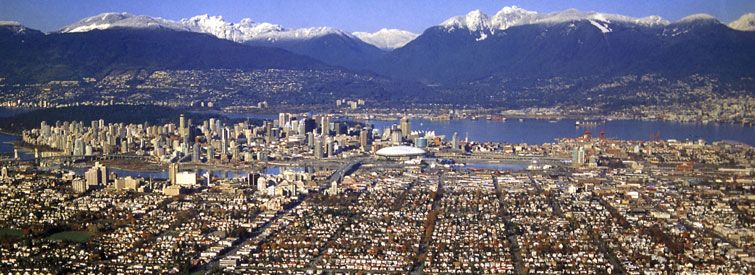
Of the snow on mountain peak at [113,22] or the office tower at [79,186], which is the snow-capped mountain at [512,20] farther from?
the office tower at [79,186]

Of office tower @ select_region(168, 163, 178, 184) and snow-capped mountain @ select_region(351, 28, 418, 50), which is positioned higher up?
snow-capped mountain @ select_region(351, 28, 418, 50)

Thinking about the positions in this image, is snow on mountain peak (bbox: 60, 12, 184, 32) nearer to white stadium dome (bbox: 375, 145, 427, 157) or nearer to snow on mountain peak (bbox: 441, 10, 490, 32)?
snow on mountain peak (bbox: 441, 10, 490, 32)

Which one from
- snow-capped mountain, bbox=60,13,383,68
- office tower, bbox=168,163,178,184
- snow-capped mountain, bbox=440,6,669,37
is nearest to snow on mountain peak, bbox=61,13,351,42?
snow-capped mountain, bbox=60,13,383,68

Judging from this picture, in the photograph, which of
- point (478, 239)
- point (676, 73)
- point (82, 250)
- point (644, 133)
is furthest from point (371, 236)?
point (676, 73)

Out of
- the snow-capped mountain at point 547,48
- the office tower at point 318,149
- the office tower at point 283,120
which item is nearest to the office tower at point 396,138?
the office tower at point 318,149

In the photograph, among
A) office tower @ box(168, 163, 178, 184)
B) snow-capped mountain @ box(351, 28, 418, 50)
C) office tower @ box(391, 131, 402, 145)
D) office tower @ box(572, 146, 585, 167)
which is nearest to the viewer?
office tower @ box(168, 163, 178, 184)

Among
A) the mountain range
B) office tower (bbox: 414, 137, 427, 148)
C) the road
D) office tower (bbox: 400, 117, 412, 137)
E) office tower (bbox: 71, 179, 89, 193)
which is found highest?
the mountain range

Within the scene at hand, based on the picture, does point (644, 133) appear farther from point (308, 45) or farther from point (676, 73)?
point (308, 45)
